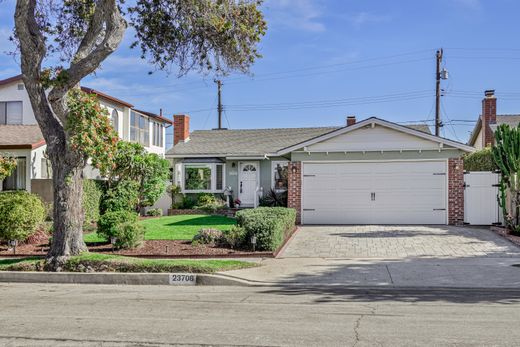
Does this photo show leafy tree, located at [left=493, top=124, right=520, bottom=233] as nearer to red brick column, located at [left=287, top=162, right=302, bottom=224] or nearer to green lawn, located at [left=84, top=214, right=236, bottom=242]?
red brick column, located at [left=287, top=162, right=302, bottom=224]

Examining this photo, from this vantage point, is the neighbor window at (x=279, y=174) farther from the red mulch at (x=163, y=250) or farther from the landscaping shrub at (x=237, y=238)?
the landscaping shrub at (x=237, y=238)

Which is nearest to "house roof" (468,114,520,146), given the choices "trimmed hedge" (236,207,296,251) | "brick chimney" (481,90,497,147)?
"brick chimney" (481,90,497,147)

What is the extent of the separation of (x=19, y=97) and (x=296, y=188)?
14092mm

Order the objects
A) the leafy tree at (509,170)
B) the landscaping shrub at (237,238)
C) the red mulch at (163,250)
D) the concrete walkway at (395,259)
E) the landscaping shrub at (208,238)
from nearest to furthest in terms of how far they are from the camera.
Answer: the concrete walkway at (395,259) < the red mulch at (163,250) < the landscaping shrub at (237,238) < the landscaping shrub at (208,238) < the leafy tree at (509,170)

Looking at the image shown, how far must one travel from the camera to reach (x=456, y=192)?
18516 millimetres

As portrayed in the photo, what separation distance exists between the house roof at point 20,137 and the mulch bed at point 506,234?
17133 mm

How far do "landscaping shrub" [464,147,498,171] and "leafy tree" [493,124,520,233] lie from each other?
1.61 meters

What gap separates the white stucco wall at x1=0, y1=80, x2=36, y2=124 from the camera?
79.0 feet

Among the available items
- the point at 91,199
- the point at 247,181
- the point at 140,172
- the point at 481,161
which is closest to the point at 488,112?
the point at 481,161

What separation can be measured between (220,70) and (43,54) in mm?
4420

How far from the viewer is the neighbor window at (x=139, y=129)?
29984 millimetres

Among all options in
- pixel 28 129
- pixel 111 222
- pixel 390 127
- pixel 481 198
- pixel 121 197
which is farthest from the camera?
pixel 28 129

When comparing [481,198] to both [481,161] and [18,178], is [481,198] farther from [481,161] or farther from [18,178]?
[18,178]

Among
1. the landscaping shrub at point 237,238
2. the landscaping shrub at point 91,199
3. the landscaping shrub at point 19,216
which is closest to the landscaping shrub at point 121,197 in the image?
the landscaping shrub at point 91,199
